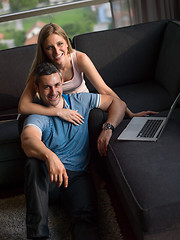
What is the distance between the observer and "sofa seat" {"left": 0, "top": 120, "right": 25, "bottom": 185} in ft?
7.33

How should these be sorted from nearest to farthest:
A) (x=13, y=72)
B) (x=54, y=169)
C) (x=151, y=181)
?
1. (x=151, y=181)
2. (x=54, y=169)
3. (x=13, y=72)

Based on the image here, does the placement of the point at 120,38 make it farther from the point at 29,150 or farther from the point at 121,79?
the point at 29,150

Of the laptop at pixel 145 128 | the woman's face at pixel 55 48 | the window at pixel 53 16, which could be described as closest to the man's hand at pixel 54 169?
the laptop at pixel 145 128

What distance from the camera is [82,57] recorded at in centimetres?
226

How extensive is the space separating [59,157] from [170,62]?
1142 millimetres

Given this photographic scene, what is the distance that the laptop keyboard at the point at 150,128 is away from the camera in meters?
1.84

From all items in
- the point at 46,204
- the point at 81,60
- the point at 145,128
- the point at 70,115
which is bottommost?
the point at 46,204

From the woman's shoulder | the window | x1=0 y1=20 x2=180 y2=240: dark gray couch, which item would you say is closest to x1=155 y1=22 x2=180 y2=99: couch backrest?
x1=0 y1=20 x2=180 y2=240: dark gray couch

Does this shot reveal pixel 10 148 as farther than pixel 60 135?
Yes

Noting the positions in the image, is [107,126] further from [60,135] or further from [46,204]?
[46,204]

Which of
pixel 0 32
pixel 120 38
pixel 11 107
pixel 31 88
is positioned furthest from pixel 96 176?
pixel 0 32

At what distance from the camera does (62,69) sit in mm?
2271

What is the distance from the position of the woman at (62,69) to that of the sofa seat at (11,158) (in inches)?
9.9

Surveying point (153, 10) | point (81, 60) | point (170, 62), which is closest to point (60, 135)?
point (81, 60)
